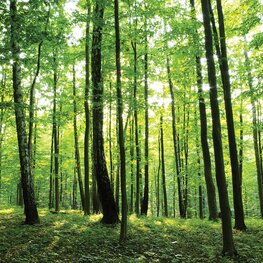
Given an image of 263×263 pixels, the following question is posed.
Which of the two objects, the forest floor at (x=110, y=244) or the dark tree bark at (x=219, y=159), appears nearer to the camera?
the forest floor at (x=110, y=244)

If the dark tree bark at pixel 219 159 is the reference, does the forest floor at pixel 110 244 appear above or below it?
below

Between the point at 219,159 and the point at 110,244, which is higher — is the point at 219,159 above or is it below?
above

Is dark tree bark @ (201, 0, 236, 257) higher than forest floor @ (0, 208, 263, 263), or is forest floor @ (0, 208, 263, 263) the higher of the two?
dark tree bark @ (201, 0, 236, 257)

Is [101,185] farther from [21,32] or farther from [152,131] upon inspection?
[152,131]

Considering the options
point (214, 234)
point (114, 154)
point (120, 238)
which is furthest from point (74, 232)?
point (114, 154)

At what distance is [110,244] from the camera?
9.44 metres

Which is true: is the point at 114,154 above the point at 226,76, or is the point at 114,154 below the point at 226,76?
below

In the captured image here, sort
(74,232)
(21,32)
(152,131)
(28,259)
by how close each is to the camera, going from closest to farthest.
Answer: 1. (28,259)
2. (21,32)
3. (74,232)
4. (152,131)

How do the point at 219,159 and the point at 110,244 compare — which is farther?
the point at 110,244

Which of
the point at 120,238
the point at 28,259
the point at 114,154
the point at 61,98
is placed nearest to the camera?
the point at 28,259

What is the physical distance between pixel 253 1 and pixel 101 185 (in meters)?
9.59

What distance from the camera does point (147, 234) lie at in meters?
11.3

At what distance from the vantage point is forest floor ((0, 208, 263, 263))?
8109 millimetres

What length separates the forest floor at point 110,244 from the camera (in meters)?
8.11
